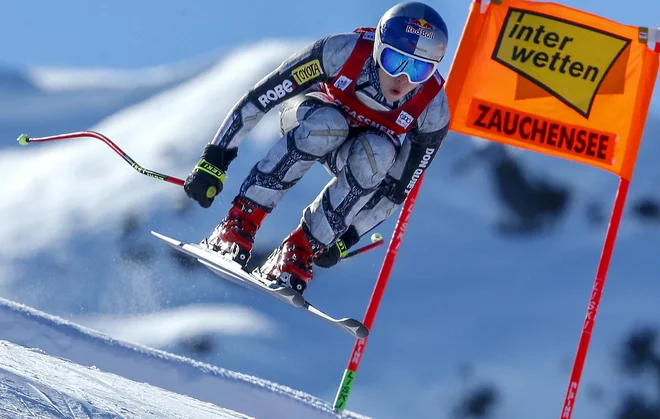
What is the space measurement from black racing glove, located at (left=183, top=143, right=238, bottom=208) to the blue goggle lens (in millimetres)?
1132

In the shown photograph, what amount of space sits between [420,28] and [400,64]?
0.24 meters

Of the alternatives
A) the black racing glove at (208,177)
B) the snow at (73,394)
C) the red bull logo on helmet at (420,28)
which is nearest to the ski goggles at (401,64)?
the red bull logo on helmet at (420,28)

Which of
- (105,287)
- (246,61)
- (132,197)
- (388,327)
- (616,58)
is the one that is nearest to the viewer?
(616,58)

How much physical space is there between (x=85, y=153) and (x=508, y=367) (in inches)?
380

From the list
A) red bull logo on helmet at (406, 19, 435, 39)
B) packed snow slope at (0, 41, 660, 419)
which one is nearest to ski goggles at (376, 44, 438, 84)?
red bull logo on helmet at (406, 19, 435, 39)

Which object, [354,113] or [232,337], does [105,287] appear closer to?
[232,337]

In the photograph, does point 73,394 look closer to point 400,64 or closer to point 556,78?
point 400,64

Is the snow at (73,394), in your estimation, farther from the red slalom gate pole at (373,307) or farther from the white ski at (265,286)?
the red slalom gate pole at (373,307)

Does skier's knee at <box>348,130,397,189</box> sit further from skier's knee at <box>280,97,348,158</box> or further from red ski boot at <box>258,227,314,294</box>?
red ski boot at <box>258,227,314,294</box>

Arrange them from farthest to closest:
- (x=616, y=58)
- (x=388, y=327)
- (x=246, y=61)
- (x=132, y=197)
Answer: (x=246, y=61), (x=132, y=197), (x=388, y=327), (x=616, y=58)

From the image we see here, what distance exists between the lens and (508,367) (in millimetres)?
21344

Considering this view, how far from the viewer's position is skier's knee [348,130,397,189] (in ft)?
22.6

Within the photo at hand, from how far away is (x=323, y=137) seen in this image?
6891 millimetres

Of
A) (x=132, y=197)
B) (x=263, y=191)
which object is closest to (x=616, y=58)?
(x=263, y=191)
